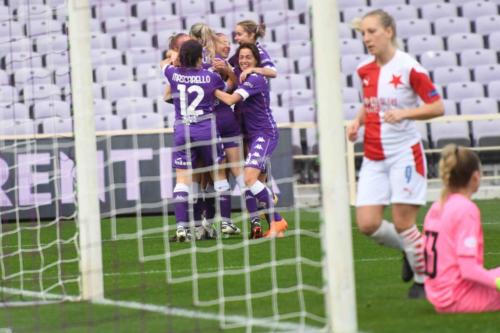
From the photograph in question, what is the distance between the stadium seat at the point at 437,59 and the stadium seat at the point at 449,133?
2382 mm

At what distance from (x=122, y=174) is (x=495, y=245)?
6.55 m

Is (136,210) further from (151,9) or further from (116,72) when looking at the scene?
(151,9)

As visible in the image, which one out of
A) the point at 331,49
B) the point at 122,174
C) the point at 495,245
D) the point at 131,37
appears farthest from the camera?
the point at 131,37

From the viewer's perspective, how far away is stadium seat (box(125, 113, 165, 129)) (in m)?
18.7

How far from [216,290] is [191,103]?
3.56 m

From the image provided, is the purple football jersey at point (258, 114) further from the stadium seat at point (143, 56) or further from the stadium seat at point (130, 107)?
the stadium seat at point (143, 56)

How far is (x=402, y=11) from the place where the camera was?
894 inches

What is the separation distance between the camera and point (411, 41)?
21656 mm

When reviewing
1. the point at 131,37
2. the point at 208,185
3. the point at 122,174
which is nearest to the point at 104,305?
the point at 208,185

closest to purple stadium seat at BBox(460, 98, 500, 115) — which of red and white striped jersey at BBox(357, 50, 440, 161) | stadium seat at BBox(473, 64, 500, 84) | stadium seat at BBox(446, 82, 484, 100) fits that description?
stadium seat at BBox(446, 82, 484, 100)

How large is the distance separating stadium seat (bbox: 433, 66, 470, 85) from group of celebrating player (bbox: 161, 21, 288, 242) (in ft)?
28.5

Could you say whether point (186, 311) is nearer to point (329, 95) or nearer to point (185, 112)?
point (329, 95)

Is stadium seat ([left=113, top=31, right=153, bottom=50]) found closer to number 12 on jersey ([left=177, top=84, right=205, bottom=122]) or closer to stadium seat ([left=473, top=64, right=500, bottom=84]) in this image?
stadium seat ([left=473, top=64, right=500, bottom=84])

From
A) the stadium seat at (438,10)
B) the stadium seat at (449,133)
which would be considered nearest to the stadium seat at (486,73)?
the stadium seat at (438,10)
